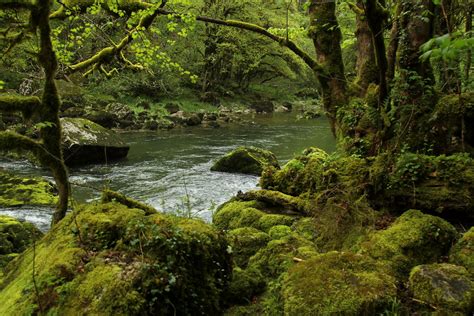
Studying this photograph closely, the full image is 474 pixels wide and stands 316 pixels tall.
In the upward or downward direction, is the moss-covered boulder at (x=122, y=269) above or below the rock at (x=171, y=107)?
below

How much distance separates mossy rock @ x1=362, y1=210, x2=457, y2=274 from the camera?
3881 mm

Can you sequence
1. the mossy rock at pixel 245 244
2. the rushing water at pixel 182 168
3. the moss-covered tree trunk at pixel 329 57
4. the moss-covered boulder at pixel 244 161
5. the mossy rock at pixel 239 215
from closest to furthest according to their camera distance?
the mossy rock at pixel 245 244 < the mossy rock at pixel 239 215 < the moss-covered tree trunk at pixel 329 57 < the rushing water at pixel 182 168 < the moss-covered boulder at pixel 244 161

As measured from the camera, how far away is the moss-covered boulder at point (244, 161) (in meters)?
13.5

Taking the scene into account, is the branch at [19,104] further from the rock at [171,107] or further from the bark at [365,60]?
the rock at [171,107]

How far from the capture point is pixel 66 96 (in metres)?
22.3

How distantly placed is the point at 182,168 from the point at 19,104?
29.5ft

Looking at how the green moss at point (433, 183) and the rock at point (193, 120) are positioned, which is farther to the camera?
the rock at point (193, 120)

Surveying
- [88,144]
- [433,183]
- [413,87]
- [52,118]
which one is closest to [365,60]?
[413,87]

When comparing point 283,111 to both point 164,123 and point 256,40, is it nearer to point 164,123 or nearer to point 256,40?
point 256,40

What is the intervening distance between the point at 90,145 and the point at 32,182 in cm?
359

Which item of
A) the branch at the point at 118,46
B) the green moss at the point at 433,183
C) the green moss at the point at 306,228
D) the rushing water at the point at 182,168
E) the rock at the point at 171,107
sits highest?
the branch at the point at 118,46

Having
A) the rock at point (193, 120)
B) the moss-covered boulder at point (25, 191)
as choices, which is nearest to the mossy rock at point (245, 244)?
the moss-covered boulder at point (25, 191)

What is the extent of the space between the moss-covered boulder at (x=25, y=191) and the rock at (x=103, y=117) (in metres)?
10.3

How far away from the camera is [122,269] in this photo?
10.1ft
